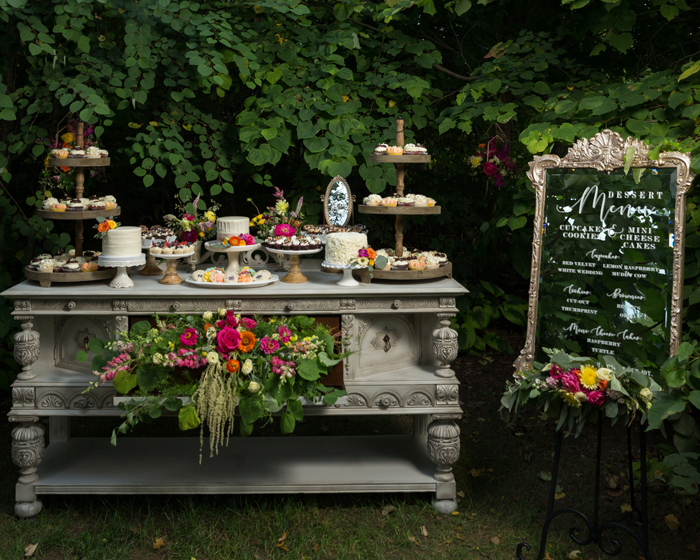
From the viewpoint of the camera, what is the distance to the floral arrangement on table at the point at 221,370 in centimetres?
319

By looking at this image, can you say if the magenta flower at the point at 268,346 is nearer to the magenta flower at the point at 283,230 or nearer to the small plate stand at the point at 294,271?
the small plate stand at the point at 294,271

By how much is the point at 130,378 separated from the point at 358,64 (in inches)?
125

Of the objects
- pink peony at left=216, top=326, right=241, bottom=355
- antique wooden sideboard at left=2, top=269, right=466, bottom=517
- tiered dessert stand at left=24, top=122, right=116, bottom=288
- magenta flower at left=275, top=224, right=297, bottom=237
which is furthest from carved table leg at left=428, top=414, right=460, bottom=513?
tiered dessert stand at left=24, top=122, right=116, bottom=288

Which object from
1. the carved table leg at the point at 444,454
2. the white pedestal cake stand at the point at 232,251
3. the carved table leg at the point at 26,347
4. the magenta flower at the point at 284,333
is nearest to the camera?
the magenta flower at the point at 284,333

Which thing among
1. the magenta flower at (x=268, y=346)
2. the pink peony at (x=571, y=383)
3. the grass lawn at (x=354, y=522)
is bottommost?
the grass lawn at (x=354, y=522)

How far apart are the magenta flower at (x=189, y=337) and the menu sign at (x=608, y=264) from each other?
180cm

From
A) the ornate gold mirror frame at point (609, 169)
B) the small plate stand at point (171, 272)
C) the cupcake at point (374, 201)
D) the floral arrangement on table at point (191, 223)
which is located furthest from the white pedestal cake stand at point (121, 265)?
the ornate gold mirror frame at point (609, 169)

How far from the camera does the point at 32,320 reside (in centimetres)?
372

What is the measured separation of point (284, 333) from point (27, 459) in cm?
166

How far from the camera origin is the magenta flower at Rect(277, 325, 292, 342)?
3307 mm

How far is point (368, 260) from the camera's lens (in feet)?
12.4

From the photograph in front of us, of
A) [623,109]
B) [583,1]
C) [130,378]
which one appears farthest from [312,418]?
[583,1]

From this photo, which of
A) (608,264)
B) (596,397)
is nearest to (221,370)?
(596,397)

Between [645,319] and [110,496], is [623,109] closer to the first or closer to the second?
[645,319]
